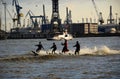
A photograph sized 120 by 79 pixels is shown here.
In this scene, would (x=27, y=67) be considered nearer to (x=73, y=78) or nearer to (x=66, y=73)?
(x=66, y=73)

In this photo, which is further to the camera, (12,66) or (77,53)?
(77,53)

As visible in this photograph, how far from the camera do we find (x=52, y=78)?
3450 cm

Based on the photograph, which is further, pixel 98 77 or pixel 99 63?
pixel 99 63

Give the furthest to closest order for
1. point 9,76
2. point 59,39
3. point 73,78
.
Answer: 1. point 59,39
2. point 9,76
3. point 73,78

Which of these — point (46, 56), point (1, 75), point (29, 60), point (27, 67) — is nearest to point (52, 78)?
point (1, 75)

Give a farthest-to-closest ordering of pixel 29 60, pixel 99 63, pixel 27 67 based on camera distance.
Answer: pixel 29 60 < pixel 99 63 < pixel 27 67

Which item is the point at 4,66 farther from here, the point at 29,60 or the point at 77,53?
the point at 77,53

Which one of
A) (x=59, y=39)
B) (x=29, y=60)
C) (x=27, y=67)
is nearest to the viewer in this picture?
(x=27, y=67)

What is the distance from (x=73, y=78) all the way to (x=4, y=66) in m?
12.4

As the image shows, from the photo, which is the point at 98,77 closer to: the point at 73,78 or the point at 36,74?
the point at 73,78

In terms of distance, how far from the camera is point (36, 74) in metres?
Answer: 37.1

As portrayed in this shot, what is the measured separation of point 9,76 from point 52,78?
3581mm

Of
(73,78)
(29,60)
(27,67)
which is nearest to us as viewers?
(73,78)

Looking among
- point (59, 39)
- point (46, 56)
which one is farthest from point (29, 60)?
point (59, 39)
